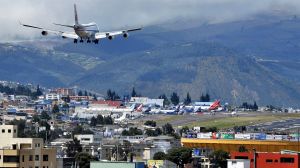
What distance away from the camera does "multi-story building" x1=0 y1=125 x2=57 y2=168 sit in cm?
11694

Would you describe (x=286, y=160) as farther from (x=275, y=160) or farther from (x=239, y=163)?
(x=239, y=163)

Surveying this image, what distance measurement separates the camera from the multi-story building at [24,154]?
384 feet

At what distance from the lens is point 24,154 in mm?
118000

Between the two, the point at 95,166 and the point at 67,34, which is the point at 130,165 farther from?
the point at 67,34

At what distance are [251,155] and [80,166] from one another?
23.6 meters

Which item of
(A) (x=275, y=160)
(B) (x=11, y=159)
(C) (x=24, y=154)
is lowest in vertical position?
(A) (x=275, y=160)

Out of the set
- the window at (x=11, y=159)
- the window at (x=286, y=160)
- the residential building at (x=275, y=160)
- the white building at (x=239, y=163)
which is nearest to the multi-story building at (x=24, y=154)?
the window at (x=11, y=159)

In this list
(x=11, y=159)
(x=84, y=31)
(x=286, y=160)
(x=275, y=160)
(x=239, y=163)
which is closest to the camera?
(x=11, y=159)

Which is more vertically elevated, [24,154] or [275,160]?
[24,154]

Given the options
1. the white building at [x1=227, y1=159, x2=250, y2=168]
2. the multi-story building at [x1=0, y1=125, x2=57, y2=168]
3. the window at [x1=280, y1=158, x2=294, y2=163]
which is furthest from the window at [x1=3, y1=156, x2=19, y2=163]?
the window at [x1=280, y1=158, x2=294, y2=163]

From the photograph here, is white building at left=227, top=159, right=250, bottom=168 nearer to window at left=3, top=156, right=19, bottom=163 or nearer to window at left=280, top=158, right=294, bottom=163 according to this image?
window at left=280, top=158, right=294, bottom=163

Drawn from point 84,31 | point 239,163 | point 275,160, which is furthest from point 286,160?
point 84,31

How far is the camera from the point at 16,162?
11681cm

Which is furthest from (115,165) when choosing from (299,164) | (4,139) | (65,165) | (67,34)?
(65,165)
